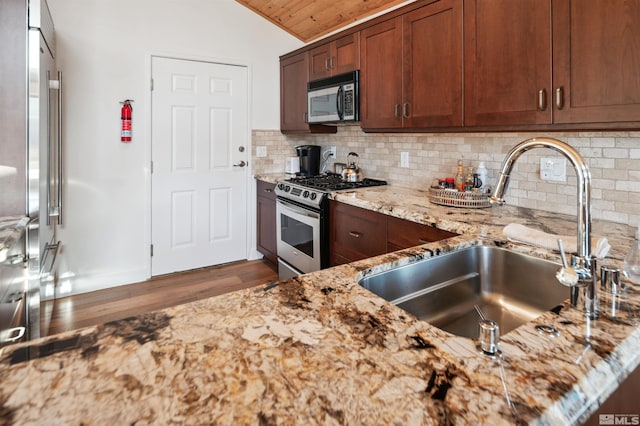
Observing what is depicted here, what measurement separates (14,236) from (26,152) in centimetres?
55

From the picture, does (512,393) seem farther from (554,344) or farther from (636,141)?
(636,141)

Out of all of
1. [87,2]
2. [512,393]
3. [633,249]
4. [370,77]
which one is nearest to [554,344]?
[512,393]

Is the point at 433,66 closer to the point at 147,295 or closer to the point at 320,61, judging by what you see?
the point at 320,61

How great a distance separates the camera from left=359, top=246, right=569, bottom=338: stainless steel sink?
44.7 inches

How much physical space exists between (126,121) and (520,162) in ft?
9.97

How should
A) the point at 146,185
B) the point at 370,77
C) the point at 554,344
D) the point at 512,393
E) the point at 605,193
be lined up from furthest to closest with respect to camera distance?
the point at 146,185 → the point at 370,77 → the point at 605,193 → the point at 554,344 → the point at 512,393

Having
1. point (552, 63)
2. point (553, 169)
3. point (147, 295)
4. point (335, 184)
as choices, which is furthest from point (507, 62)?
point (147, 295)

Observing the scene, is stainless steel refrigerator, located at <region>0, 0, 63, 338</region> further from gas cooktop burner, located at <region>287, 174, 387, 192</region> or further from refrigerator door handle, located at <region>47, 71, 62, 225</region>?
gas cooktop burner, located at <region>287, 174, 387, 192</region>

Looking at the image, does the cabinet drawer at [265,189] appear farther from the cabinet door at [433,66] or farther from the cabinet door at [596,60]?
the cabinet door at [596,60]

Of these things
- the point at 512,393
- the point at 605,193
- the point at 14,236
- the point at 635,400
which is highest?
the point at 605,193

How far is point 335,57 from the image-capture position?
3113 mm

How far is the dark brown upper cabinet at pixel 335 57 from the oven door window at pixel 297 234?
129 cm

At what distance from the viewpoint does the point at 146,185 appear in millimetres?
3371

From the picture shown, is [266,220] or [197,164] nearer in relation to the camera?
[197,164]
